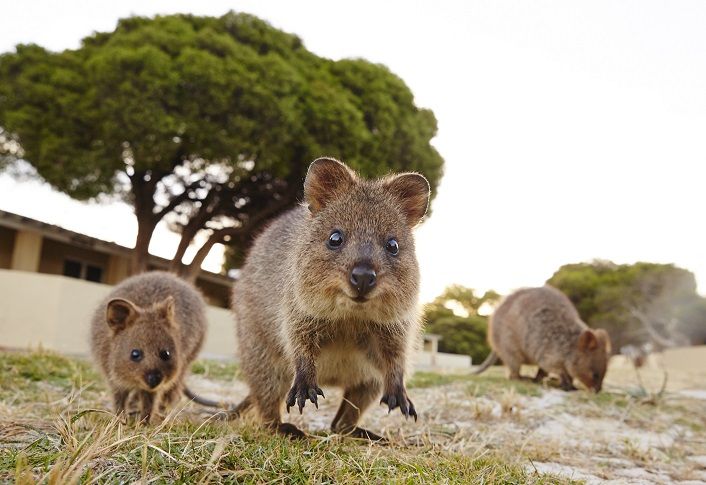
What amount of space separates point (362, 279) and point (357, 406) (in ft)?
A: 4.79

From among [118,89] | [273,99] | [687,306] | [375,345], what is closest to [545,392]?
[375,345]

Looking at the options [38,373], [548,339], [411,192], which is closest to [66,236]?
[38,373]

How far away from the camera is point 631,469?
4602 mm

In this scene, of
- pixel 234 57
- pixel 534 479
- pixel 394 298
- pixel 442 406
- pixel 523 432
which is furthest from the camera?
pixel 234 57

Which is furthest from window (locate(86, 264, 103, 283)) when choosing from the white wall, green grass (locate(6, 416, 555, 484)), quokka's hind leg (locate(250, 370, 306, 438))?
green grass (locate(6, 416, 555, 484))

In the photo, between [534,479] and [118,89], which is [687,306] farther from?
[534,479]

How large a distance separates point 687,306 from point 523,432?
1221 inches

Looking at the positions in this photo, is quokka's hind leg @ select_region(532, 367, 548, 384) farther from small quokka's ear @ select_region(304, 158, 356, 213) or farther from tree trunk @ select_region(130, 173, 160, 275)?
tree trunk @ select_region(130, 173, 160, 275)

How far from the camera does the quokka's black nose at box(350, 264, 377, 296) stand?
3254mm

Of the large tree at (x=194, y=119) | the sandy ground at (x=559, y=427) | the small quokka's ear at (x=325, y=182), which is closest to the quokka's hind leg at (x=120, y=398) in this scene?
the sandy ground at (x=559, y=427)

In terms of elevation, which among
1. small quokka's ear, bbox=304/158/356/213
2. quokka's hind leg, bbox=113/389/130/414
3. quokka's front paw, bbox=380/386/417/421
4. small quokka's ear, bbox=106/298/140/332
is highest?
small quokka's ear, bbox=304/158/356/213

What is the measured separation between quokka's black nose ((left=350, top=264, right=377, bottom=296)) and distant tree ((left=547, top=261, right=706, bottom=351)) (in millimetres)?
30724

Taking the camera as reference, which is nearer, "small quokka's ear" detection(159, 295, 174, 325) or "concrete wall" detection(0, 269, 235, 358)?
"small quokka's ear" detection(159, 295, 174, 325)

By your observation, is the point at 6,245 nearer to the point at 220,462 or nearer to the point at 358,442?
the point at 358,442
